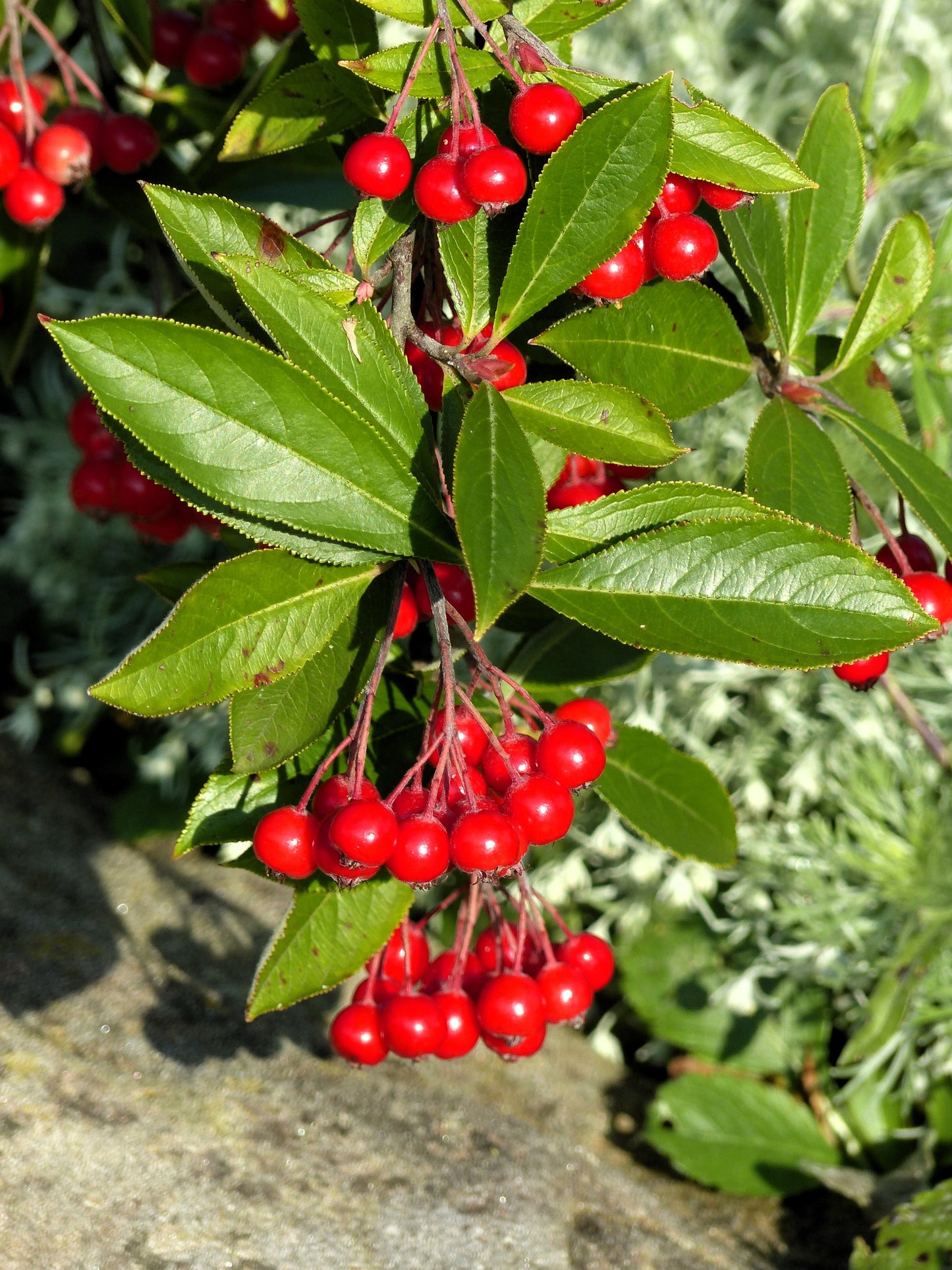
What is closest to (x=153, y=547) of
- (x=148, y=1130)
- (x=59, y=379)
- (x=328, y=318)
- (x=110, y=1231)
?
(x=59, y=379)

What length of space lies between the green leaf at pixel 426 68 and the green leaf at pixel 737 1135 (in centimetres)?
155

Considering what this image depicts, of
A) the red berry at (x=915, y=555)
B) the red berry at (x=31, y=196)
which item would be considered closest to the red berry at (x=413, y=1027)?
the red berry at (x=915, y=555)

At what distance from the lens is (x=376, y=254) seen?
2.76ft

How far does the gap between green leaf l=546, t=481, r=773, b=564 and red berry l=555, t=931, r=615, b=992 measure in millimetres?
473

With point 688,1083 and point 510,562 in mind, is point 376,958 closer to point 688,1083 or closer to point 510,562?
point 510,562

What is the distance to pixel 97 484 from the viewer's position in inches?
50.8

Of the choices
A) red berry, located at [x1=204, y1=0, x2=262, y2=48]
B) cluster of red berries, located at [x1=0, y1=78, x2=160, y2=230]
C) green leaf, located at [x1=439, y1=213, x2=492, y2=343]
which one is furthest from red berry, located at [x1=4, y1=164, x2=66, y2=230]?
green leaf, located at [x1=439, y1=213, x2=492, y2=343]

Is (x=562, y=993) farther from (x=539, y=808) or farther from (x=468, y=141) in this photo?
(x=468, y=141)

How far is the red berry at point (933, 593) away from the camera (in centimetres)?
90

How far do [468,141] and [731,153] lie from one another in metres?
0.19

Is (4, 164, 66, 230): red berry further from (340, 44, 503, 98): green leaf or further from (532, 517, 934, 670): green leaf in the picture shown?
(532, 517, 934, 670): green leaf

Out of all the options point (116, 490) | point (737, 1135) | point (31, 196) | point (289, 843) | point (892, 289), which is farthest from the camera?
point (737, 1135)

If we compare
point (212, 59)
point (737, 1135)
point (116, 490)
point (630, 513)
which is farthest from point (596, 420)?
point (737, 1135)

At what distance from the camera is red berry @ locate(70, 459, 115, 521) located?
1283 millimetres
